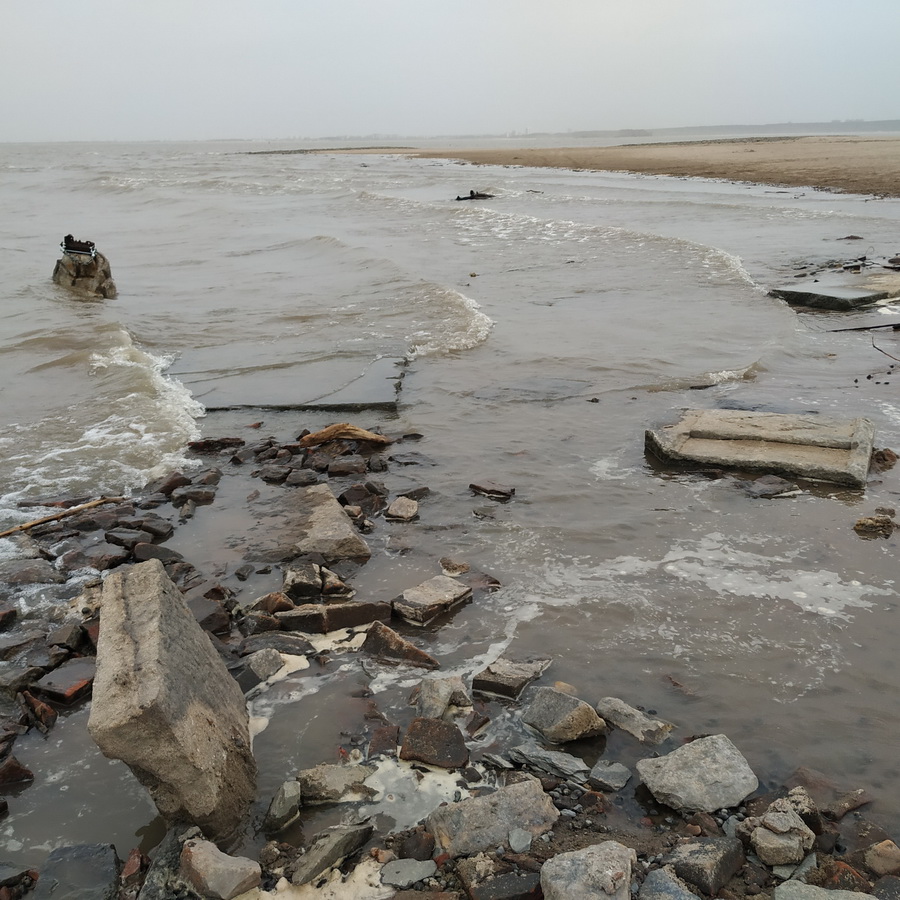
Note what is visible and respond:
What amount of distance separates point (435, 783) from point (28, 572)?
3.00 meters

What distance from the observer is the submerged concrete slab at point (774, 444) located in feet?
18.4

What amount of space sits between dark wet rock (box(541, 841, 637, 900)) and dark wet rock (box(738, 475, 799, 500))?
3.56m

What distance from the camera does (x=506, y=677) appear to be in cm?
347

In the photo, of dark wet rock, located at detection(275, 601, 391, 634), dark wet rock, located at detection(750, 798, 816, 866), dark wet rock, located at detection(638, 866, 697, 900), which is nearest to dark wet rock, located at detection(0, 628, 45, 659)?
dark wet rock, located at detection(275, 601, 391, 634)

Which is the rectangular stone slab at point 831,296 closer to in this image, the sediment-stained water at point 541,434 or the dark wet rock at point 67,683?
the sediment-stained water at point 541,434

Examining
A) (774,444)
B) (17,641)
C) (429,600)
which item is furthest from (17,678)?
(774,444)

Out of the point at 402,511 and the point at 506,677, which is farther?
the point at 402,511

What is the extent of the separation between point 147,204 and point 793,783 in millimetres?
32793

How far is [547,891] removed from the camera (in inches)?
90.7

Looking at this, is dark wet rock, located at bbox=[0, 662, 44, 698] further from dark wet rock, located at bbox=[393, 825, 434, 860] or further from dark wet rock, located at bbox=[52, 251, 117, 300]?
dark wet rock, located at bbox=[52, 251, 117, 300]

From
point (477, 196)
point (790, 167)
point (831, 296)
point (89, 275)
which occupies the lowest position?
point (831, 296)

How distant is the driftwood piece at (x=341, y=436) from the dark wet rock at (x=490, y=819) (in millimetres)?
4216

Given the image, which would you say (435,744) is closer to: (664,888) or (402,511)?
(664,888)

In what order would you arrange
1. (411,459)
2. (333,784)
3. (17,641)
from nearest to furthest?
(333,784), (17,641), (411,459)
